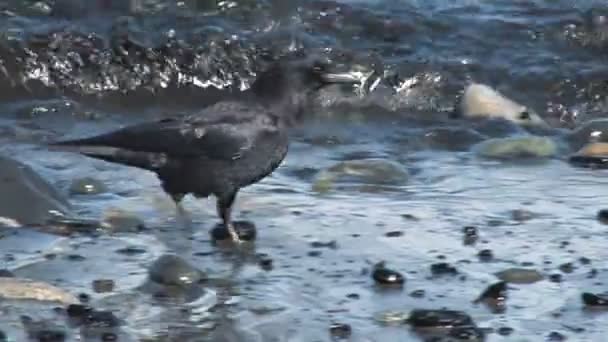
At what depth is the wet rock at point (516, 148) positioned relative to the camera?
28.3ft

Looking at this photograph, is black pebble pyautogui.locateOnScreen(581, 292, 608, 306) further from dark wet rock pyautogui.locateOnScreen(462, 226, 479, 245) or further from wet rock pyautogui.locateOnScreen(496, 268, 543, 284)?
dark wet rock pyautogui.locateOnScreen(462, 226, 479, 245)

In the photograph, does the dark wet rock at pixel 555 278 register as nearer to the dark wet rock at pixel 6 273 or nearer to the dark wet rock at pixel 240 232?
the dark wet rock at pixel 240 232

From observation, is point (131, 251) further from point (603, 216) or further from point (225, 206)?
point (603, 216)

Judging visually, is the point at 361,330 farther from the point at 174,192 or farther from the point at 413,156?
the point at 413,156

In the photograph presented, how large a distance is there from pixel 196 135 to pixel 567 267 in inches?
73.6

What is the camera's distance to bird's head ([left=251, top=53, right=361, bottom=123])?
745cm

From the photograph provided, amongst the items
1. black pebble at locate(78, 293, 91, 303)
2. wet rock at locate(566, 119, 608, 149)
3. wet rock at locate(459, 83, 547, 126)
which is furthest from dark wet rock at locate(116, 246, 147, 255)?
wet rock at locate(459, 83, 547, 126)

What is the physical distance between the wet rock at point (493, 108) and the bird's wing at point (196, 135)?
2.67m

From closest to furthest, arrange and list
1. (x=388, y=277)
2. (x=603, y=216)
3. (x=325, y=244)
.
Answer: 1. (x=388, y=277)
2. (x=325, y=244)
3. (x=603, y=216)

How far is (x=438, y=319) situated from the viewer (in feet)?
18.6

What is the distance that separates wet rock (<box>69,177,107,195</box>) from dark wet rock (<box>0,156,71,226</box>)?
0.74 feet

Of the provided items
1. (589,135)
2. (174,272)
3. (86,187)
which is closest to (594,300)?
(174,272)

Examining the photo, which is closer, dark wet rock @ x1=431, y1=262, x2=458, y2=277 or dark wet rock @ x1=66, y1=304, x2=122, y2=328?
dark wet rock @ x1=66, y1=304, x2=122, y2=328

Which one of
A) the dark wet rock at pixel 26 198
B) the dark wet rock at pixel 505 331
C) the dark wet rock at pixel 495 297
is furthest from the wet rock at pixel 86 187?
the dark wet rock at pixel 505 331
